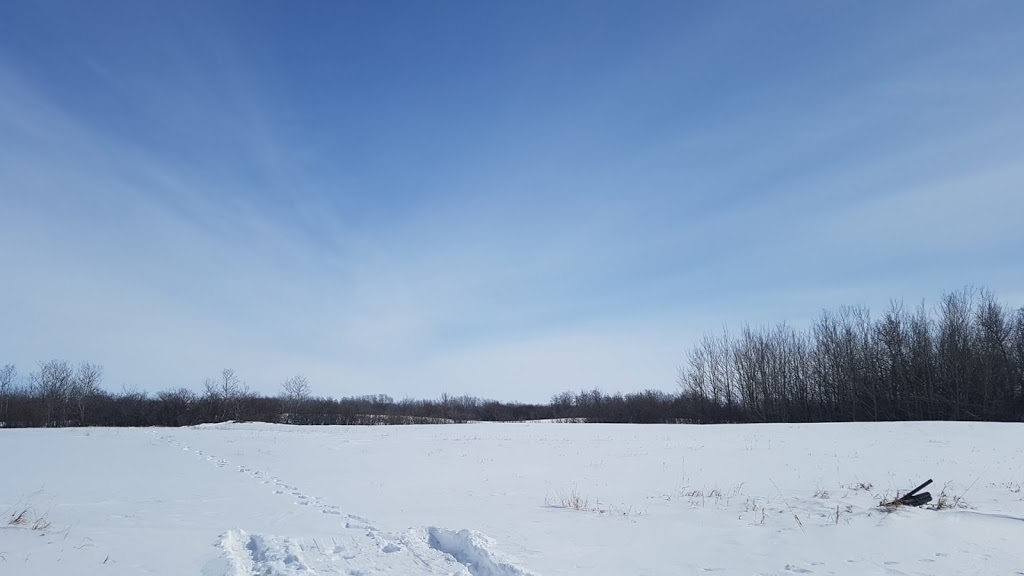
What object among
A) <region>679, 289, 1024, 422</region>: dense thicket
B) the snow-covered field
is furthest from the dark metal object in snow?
<region>679, 289, 1024, 422</region>: dense thicket

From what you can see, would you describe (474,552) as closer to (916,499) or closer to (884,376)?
(916,499)

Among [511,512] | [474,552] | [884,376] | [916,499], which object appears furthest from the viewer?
[884,376]

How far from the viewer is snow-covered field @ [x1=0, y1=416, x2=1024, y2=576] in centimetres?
636

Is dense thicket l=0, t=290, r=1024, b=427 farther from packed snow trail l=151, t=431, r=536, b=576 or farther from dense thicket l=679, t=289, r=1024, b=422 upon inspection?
packed snow trail l=151, t=431, r=536, b=576

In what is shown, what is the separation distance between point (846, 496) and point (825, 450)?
12.9 metres

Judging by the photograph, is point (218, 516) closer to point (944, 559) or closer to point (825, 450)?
point (944, 559)

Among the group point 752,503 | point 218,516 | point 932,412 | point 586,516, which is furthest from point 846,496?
point 932,412

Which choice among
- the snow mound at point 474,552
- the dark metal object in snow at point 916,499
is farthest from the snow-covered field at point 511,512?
the dark metal object in snow at point 916,499

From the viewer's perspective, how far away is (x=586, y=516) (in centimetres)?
971

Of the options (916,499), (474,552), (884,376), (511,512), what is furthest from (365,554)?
(884,376)

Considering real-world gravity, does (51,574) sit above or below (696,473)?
above

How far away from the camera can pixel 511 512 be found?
1028 centimetres

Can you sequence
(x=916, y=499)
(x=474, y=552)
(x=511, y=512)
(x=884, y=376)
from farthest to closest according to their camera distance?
1. (x=884, y=376)
2. (x=511, y=512)
3. (x=916, y=499)
4. (x=474, y=552)

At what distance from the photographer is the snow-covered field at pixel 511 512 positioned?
6355mm
